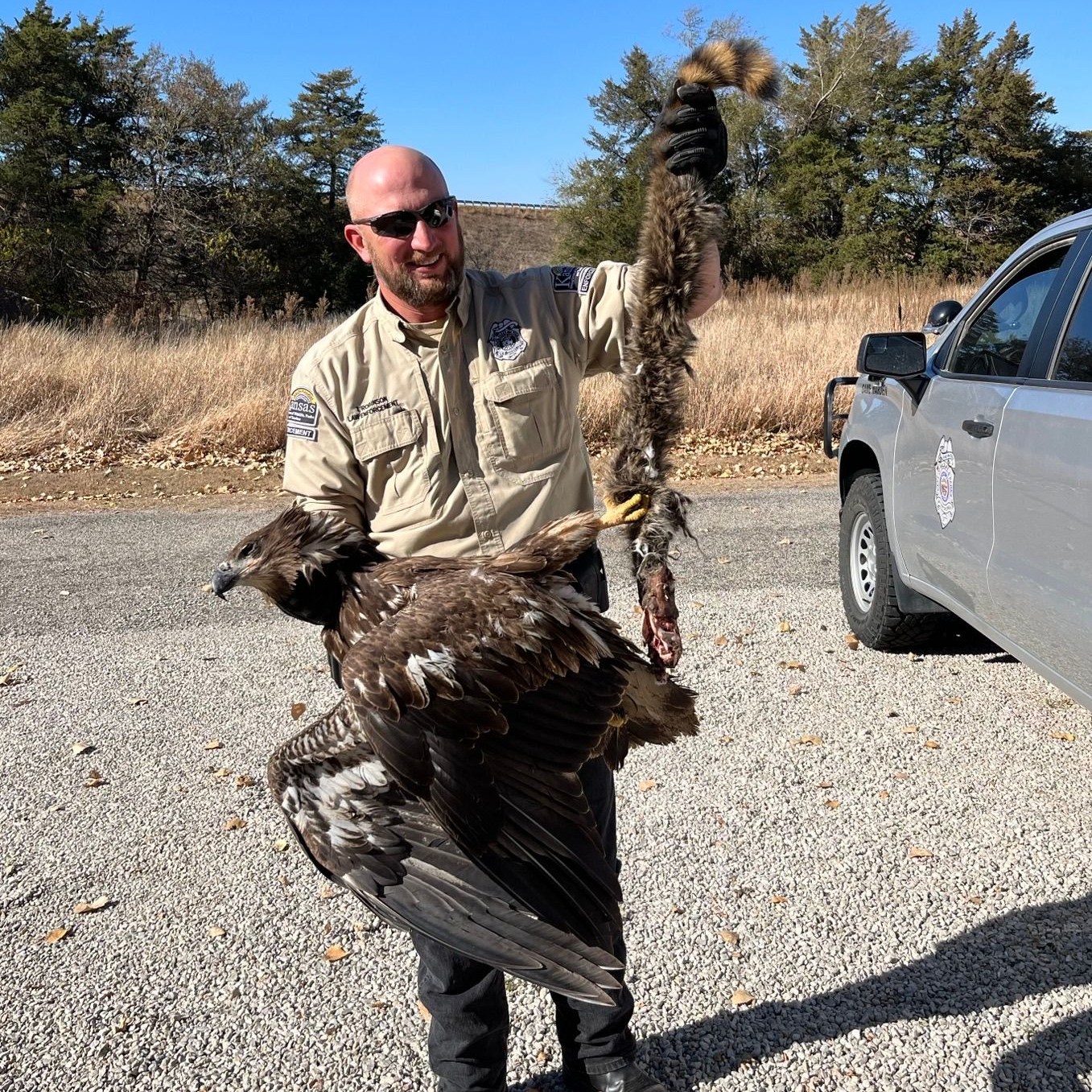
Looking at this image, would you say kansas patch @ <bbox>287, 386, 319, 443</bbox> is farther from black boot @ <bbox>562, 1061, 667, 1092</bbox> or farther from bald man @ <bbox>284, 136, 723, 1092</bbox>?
black boot @ <bbox>562, 1061, 667, 1092</bbox>

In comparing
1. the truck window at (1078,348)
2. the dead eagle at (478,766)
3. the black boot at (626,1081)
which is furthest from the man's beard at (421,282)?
the truck window at (1078,348)

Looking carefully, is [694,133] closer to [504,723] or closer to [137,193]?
[504,723]

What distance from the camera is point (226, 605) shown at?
6.87m

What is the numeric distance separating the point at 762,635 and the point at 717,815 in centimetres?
213

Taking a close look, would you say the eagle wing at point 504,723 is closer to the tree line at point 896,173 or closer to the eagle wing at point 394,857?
the eagle wing at point 394,857

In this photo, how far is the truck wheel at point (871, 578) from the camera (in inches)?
209

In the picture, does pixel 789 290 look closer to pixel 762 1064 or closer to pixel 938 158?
pixel 938 158

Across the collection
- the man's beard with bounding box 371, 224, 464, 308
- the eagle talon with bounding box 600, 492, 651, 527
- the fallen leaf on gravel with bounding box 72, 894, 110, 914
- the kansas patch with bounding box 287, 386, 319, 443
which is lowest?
the fallen leaf on gravel with bounding box 72, 894, 110, 914

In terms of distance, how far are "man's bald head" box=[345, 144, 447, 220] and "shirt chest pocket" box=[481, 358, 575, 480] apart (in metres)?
0.52

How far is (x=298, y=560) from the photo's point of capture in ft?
7.91

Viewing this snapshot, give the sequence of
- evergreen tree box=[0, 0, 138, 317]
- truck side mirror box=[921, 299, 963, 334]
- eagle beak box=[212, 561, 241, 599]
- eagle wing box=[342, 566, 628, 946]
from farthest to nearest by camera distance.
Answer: evergreen tree box=[0, 0, 138, 317]
truck side mirror box=[921, 299, 963, 334]
eagle beak box=[212, 561, 241, 599]
eagle wing box=[342, 566, 628, 946]

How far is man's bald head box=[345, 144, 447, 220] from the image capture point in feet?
7.89

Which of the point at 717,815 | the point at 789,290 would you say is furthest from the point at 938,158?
the point at 717,815

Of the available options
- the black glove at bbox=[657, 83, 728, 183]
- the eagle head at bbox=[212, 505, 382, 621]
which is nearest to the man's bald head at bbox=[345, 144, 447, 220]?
the black glove at bbox=[657, 83, 728, 183]
